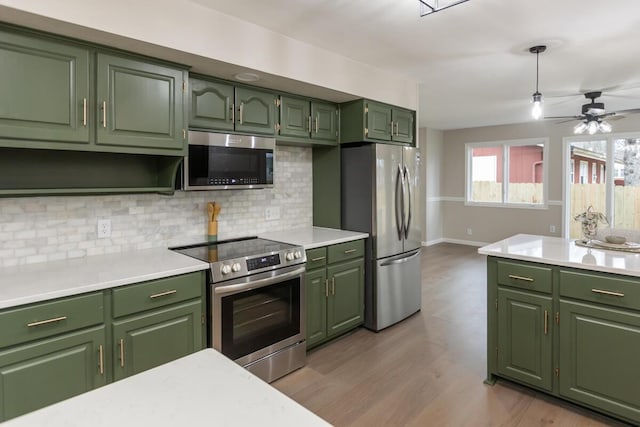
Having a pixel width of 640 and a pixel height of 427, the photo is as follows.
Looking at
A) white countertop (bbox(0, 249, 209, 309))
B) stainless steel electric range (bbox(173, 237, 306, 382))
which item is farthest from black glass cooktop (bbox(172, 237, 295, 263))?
white countertop (bbox(0, 249, 209, 309))

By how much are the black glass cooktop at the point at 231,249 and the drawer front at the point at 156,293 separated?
18 centimetres

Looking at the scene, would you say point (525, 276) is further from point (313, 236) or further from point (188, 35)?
point (188, 35)

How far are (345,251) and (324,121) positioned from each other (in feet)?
3.83

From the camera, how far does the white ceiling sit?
7.55 ft

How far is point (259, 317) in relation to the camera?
2.52 metres

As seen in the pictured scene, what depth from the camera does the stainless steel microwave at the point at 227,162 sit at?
8.28 feet

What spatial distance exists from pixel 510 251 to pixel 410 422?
1.23m

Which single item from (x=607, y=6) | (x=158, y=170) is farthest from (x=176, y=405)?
(x=607, y=6)

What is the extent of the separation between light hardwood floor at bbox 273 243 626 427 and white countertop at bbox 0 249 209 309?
1.13 meters

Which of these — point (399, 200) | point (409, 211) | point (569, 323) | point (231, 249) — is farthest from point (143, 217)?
Answer: point (569, 323)

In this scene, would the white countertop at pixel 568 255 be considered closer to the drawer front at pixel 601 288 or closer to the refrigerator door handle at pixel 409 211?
the drawer front at pixel 601 288

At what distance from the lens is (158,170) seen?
8.71 feet

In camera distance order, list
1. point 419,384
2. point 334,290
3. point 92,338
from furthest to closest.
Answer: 1. point 334,290
2. point 419,384
3. point 92,338

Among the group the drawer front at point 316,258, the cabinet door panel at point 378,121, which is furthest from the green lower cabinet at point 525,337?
the cabinet door panel at point 378,121
